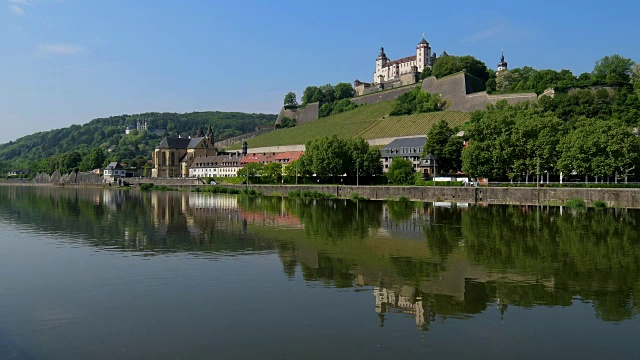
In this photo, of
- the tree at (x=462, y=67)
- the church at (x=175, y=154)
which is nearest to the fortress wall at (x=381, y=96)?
the tree at (x=462, y=67)

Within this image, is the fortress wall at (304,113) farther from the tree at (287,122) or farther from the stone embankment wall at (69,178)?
the stone embankment wall at (69,178)

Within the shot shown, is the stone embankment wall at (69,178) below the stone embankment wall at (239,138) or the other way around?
below

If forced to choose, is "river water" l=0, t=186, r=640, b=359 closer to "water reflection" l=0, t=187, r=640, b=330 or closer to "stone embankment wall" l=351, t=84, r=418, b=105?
"water reflection" l=0, t=187, r=640, b=330

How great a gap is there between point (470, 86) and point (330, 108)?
4244 centimetres

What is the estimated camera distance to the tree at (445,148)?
225 feet

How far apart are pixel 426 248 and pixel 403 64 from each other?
130 metres

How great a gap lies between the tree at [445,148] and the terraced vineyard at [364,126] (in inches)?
743

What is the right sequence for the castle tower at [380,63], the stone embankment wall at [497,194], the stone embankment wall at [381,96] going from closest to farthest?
→ 1. the stone embankment wall at [497,194]
2. the stone embankment wall at [381,96]
3. the castle tower at [380,63]

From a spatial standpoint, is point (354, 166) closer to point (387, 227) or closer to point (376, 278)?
point (387, 227)

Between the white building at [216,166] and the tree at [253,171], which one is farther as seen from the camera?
the white building at [216,166]

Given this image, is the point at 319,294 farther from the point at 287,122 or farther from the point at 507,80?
the point at 287,122

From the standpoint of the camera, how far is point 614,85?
7956 cm

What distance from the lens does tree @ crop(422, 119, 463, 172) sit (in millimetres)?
68625

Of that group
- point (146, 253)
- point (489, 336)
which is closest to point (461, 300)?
point (489, 336)
